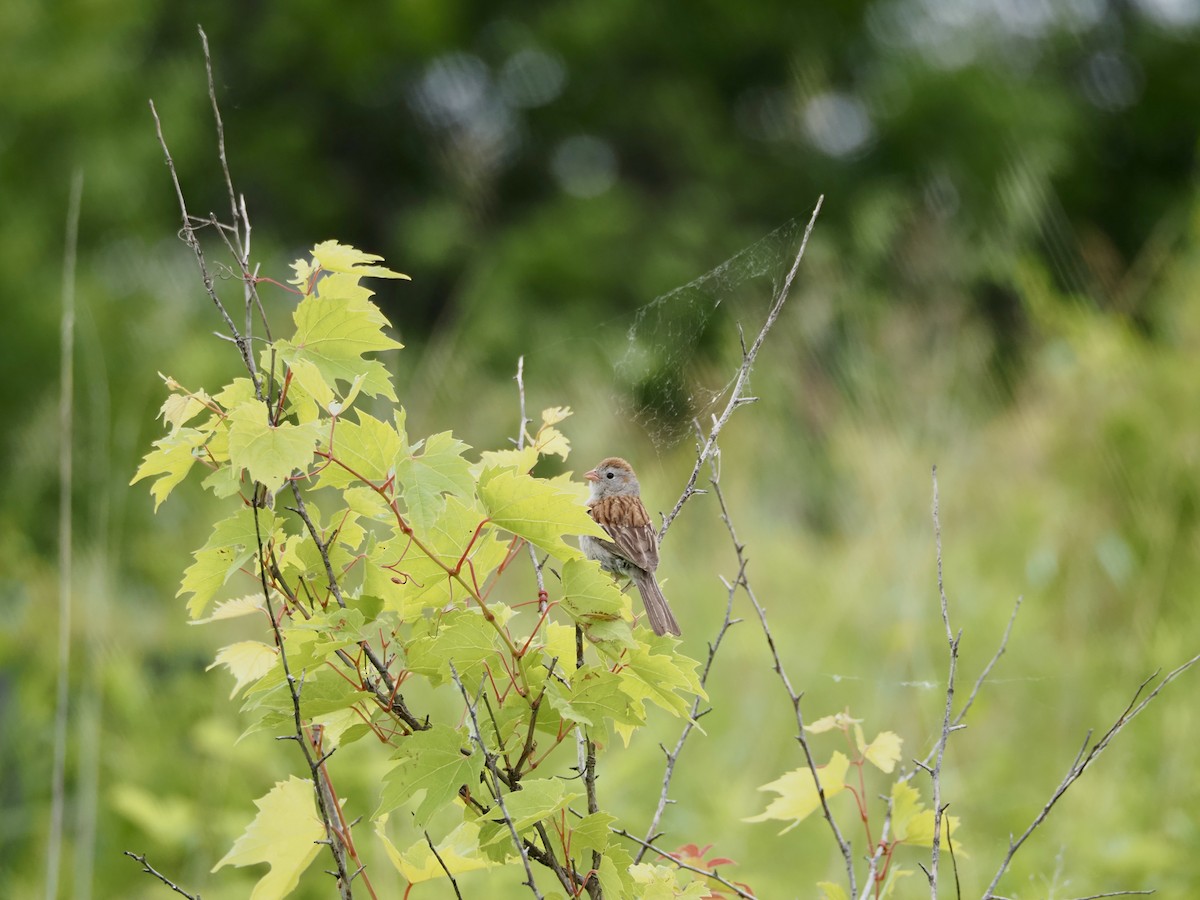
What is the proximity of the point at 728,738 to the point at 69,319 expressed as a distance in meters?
2.62

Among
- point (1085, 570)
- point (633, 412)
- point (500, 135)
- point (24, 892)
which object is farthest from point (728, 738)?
point (500, 135)

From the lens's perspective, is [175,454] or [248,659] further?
[248,659]

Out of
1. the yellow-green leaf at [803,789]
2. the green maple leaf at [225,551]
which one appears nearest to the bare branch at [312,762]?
the green maple leaf at [225,551]

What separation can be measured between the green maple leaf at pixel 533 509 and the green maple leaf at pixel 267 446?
18 cm

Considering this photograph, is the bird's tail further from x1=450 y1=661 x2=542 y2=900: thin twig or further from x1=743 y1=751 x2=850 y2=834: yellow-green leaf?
x1=450 y1=661 x2=542 y2=900: thin twig

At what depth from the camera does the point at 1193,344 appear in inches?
226

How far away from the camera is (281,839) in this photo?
1.49 m

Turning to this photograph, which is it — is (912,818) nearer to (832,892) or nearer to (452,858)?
(832,892)

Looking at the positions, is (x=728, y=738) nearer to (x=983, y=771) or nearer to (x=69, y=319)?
(x=983, y=771)

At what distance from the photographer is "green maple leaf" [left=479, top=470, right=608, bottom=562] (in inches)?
51.6

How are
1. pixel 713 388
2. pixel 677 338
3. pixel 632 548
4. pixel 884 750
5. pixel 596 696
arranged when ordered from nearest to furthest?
pixel 596 696, pixel 884 750, pixel 677 338, pixel 632 548, pixel 713 388

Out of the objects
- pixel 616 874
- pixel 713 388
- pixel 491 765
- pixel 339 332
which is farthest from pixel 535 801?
pixel 713 388

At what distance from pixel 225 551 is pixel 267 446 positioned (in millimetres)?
232

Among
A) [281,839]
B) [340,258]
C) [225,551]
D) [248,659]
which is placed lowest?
[281,839]
